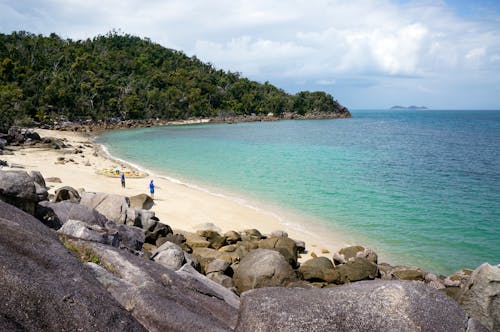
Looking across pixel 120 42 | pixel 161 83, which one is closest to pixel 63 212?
pixel 161 83

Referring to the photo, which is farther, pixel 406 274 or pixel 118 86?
pixel 118 86

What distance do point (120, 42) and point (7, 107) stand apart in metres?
126

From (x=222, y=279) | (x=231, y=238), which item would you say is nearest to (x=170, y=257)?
(x=222, y=279)

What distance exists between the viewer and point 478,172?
4025 centimetres

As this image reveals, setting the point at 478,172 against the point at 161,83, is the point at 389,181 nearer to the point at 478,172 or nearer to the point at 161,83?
the point at 478,172

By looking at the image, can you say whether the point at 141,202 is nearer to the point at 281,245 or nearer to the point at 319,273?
the point at 281,245

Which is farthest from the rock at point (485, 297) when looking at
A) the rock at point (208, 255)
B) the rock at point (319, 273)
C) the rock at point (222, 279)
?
the rock at point (208, 255)

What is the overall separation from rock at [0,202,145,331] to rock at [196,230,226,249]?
12.3 metres

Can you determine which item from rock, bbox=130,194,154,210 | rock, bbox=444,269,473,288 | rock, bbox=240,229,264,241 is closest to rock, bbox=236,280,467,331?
rock, bbox=444,269,473,288

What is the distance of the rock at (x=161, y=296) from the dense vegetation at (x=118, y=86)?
53870 mm

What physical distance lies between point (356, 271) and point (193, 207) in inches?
508

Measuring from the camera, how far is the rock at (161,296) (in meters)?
5.70

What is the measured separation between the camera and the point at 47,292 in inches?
184

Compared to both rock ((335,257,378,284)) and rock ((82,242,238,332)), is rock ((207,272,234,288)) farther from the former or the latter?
rock ((82,242,238,332))
